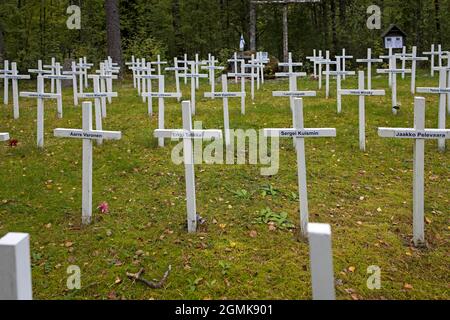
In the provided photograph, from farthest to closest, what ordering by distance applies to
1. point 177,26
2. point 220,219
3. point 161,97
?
point 177,26, point 161,97, point 220,219

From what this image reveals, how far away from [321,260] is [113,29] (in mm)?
17442

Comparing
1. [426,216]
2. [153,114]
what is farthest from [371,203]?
[153,114]

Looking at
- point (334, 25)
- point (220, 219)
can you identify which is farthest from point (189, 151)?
point (334, 25)

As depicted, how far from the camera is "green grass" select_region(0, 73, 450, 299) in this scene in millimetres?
4293

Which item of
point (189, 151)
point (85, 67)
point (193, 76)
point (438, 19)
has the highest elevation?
point (438, 19)

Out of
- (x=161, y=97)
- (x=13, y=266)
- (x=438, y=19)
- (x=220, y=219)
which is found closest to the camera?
(x=13, y=266)

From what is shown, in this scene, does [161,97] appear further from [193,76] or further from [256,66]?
[256,66]

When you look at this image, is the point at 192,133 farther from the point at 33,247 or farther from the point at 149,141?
the point at 149,141

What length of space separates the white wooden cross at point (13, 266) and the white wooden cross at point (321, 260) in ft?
4.35

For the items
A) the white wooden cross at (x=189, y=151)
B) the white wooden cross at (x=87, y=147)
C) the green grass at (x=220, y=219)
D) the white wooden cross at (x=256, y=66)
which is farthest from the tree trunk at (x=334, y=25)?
the white wooden cross at (x=87, y=147)

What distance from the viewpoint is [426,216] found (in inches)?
222

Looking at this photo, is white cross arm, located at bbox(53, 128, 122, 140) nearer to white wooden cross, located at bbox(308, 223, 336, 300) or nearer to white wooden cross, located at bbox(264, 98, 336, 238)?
white wooden cross, located at bbox(264, 98, 336, 238)

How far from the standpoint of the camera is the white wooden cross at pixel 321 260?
2102 mm

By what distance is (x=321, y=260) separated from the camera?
7.07 ft
